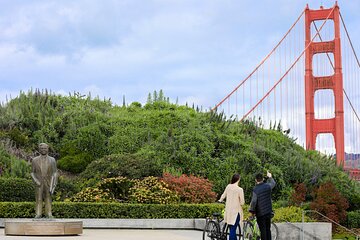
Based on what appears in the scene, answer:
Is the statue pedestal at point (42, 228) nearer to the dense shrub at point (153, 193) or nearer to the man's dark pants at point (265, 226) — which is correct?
the dense shrub at point (153, 193)

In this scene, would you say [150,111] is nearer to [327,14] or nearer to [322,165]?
[322,165]

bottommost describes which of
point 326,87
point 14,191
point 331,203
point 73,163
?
point 331,203

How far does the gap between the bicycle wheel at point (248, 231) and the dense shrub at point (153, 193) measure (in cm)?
743

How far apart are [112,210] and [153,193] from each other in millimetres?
1701

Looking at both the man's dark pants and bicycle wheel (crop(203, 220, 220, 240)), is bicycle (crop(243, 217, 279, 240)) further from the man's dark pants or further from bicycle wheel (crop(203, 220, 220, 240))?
the man's dark pants

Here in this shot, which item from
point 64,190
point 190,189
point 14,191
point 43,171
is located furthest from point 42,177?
point 190,189

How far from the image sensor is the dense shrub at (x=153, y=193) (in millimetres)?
21866

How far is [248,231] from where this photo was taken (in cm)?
1428

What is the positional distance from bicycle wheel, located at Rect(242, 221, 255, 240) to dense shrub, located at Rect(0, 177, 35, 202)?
9.12 metres

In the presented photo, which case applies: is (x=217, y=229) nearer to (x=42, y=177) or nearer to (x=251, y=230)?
(x=251, y=230)

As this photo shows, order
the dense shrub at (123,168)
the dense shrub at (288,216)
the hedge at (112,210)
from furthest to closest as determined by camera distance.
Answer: the dense shrub at (123,168), the hedge at (112,210), the dense shrub at (288,216)

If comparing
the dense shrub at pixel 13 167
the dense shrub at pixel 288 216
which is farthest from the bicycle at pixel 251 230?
the dense shrub at pixel 13 167

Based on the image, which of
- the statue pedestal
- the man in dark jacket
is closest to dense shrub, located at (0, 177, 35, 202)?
the statue pedestal

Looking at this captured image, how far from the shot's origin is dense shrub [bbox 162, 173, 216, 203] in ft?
74.9
